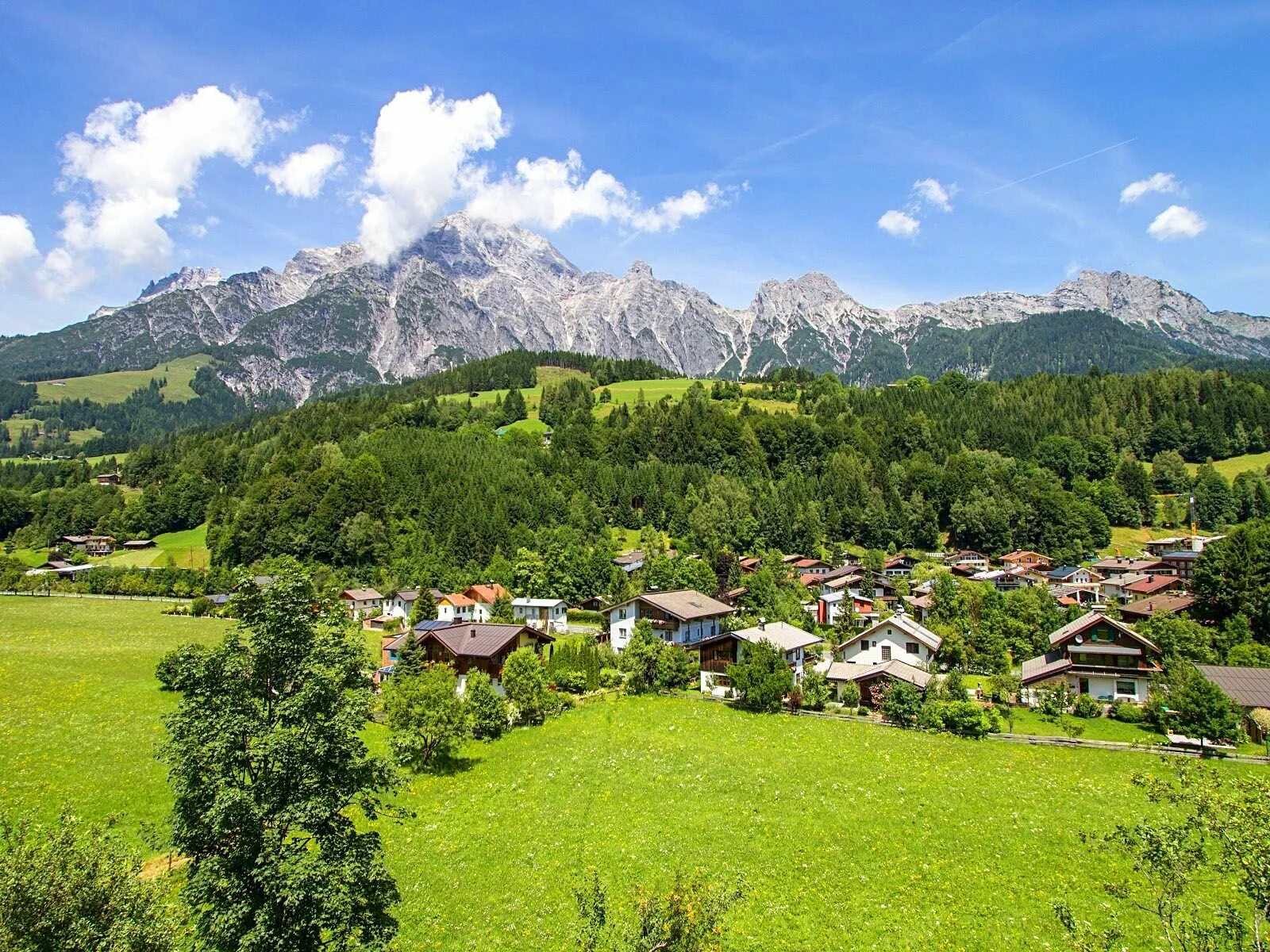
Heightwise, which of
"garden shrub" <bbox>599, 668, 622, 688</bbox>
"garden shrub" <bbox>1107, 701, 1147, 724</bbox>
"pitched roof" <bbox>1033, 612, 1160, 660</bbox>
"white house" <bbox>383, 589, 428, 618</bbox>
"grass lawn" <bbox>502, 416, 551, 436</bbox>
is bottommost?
"white house" <bbox>383, 589, 428, 618</bbox>

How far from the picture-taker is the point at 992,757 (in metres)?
34.0

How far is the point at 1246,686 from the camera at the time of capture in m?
39.7

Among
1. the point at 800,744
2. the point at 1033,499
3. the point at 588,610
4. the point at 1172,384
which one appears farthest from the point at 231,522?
the point at 1172,384

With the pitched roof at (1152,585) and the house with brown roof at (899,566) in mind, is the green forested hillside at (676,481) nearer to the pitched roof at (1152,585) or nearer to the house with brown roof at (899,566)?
the house with brown roof at (899,566)

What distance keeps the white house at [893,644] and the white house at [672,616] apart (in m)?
12.8

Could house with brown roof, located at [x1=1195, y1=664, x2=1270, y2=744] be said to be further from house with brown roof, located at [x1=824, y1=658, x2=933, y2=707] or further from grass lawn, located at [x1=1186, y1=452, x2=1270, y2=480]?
grass lawn, located at [x1=1186, y1=452, x2=1270, y2=480]

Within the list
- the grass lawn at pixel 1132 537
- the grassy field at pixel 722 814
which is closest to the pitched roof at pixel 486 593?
the grassy field at pixel 722 814

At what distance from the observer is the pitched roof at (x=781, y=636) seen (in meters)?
53.2

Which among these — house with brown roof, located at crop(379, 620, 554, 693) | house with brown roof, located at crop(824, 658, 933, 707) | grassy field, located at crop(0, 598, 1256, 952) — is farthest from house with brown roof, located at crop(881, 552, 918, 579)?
grassy field, located at crop(0, 598, 1256, 952)

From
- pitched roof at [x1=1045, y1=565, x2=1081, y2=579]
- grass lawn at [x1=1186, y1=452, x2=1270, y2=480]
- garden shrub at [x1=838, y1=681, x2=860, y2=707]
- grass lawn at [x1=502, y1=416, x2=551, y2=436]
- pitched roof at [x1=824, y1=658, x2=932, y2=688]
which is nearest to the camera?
pitched roof at [x1=824, y1=658, x2=932, y2=688]

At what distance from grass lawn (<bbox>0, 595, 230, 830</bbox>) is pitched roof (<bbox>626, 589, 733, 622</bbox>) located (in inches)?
1436

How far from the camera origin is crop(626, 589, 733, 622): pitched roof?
60.8 meters

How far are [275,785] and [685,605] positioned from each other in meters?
52.4

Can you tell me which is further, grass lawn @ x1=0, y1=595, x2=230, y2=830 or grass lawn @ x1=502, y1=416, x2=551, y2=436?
grass lawn @ x1=502, y1=416, x2=551, y2=436
